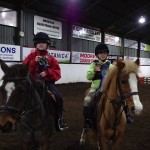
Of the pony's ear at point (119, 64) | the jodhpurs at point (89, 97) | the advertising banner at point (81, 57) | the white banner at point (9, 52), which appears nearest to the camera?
the pony's ear at point (119, 64)

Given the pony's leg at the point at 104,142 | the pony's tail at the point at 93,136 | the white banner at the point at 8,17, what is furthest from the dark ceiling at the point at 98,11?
the pony's leg at the point at 104,142

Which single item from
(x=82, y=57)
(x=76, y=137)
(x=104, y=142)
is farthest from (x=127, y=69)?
(x=82, y=57)

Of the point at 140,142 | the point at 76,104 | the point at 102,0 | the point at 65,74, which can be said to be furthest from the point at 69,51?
the point at 140,142

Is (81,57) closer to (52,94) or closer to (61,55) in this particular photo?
(61,55)

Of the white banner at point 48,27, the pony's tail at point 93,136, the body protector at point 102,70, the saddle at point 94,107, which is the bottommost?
the pony's tail at point 93,136

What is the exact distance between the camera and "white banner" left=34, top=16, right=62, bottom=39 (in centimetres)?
1505

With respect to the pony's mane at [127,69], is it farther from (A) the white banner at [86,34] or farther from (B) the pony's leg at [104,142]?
(A) the white banner at [86,34]

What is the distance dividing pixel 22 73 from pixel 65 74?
1402cm

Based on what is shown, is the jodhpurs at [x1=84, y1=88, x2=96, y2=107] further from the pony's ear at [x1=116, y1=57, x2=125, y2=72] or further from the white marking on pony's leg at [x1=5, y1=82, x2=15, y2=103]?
the white marking on pony's leg at [x1=5, y1=82, x2=15, y2=103]

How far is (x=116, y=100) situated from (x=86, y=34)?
16589 millimetres

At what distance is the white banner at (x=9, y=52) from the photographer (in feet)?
40.5

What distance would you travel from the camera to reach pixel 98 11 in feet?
60.2

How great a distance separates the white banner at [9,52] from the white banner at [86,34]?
6.05 m

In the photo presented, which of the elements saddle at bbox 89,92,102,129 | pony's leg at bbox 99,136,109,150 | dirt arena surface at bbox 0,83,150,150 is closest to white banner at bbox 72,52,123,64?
dirt arena surface at bbox 0,83,150,150
